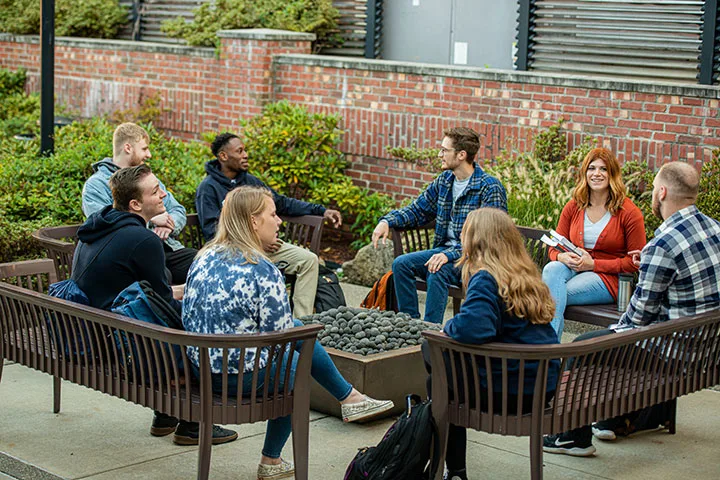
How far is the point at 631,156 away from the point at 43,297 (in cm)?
571

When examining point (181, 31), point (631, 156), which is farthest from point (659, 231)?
point (181, 31)

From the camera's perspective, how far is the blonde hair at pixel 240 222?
4.66 metres

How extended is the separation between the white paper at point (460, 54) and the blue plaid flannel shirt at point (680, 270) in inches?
276

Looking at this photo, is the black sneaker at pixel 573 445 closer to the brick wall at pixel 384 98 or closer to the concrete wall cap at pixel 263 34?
the brick wall at pixel 384 98

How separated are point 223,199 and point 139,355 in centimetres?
289

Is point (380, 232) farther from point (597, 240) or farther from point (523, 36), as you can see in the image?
point (523, 36)

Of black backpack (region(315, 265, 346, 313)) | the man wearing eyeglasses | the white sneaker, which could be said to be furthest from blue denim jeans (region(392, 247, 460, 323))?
the white sneaker

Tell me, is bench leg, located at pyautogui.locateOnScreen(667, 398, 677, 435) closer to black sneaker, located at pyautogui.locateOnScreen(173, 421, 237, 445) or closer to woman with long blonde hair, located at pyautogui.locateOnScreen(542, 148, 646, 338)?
woman with long blonde hair, located at pyautogui.locateOnScreen(542, 148, 646, 338)

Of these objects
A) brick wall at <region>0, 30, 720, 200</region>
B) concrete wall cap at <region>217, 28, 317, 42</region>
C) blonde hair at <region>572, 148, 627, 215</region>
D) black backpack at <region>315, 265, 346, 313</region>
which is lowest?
black backpack at <region>315, 265, 346, 313</region>

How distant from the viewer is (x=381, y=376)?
5.52 metres

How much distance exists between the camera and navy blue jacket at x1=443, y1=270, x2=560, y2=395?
14.0 ft

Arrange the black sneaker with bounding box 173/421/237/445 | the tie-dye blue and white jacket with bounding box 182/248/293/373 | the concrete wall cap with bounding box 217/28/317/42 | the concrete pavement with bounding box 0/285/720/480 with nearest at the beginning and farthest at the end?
the tie-dye blue and white jacket with bounding box 182/248/293/373 → the concrete pavement with bounding box 0/285/720/480 → the black sneaker with bounding box 173/421/237/445 → the concrete wall cap with bounding box 217/28/317/42

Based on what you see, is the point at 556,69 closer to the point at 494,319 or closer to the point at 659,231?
the point at 659,231

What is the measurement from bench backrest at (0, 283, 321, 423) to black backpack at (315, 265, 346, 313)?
235cm
